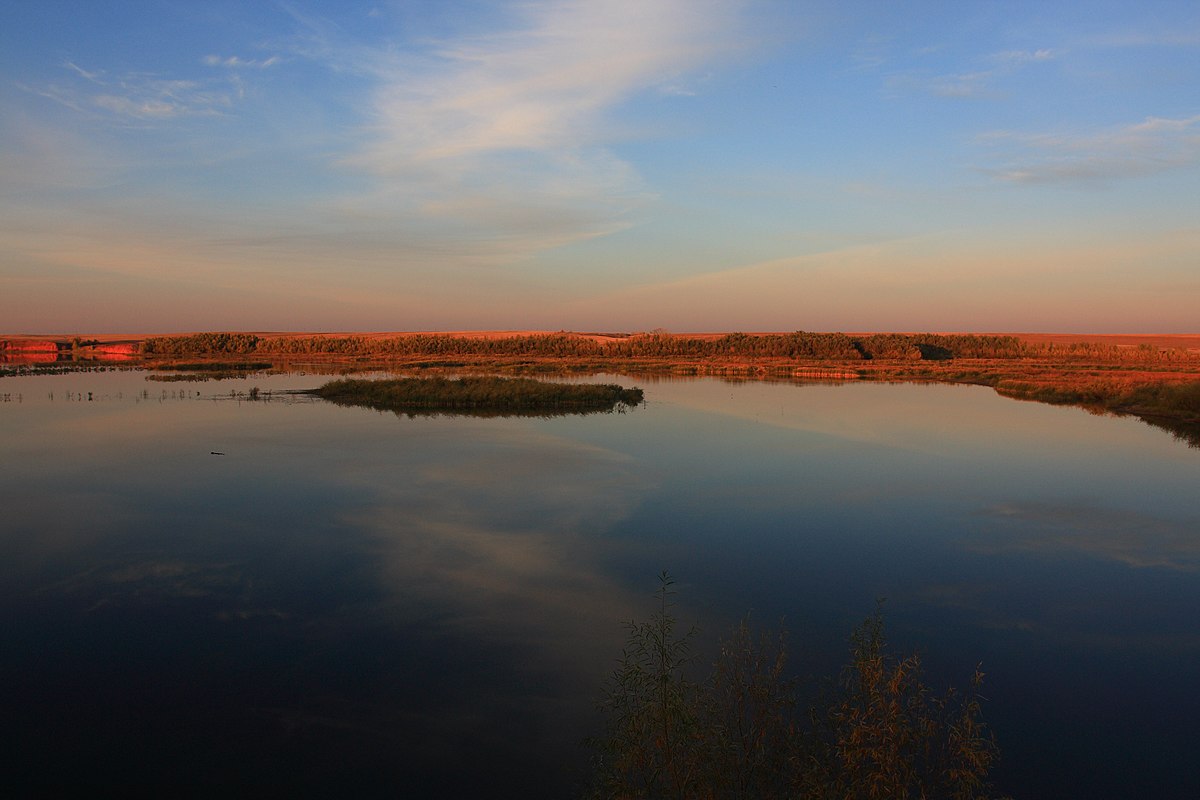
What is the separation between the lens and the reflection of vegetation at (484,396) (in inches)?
1089

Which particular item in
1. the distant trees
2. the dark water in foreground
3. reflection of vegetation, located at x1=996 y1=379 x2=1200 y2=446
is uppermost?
the distant trees

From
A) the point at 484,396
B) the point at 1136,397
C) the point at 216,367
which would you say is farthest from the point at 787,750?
the point at 216,367

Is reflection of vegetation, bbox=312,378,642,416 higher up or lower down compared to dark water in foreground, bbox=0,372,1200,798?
higher up

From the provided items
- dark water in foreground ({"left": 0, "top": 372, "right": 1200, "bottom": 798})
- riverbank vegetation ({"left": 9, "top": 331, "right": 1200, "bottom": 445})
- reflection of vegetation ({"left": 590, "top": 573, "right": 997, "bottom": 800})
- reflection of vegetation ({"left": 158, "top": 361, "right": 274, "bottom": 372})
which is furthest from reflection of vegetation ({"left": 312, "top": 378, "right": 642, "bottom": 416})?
reflection of vegetation ({"left": 590, "top": 573, "right": 997, "bottom": 800})

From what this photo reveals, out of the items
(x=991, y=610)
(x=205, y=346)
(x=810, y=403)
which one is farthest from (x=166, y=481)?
(x=205, y=346)

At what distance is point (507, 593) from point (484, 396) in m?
20.0

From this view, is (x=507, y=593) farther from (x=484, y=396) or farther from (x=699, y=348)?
(x=699, y=348)

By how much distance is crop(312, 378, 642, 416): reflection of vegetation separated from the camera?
90.7 ft

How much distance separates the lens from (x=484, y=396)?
2856 centimetres

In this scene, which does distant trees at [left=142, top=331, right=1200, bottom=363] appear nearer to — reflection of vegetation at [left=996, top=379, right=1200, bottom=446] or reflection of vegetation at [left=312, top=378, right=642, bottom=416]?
reflection of vegetation at [left=996, top=379, right=1200, bottom=446]

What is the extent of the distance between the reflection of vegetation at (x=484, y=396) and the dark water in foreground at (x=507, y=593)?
325 inches

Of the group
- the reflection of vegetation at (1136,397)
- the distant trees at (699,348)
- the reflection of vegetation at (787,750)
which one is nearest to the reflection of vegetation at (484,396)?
the reflection of vegetation at (1136,397)

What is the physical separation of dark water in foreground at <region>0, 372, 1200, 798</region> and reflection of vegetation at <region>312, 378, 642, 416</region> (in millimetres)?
8249

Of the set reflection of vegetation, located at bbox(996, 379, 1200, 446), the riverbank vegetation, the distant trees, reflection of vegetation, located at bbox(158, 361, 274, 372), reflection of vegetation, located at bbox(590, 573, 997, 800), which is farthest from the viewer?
the distant trees
